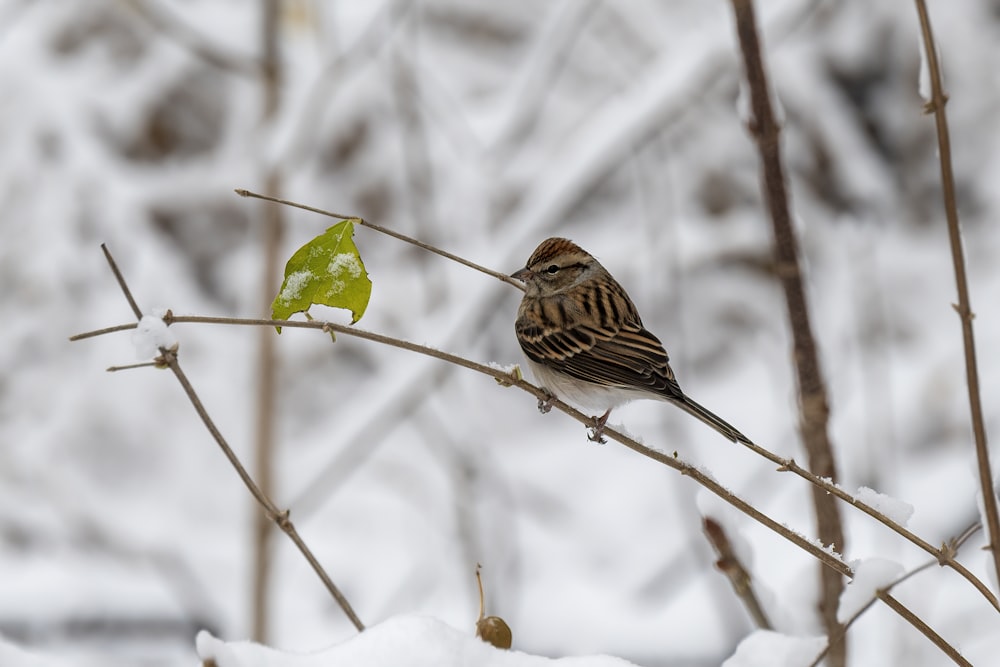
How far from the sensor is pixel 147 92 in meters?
5.77

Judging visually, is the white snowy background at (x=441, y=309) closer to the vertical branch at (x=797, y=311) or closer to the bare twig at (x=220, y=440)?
the vertical branch at (x=797, y=311)

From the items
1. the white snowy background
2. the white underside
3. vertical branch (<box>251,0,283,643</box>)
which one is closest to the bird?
the white underside

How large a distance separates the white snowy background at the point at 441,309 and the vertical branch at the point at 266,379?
37 centimetres

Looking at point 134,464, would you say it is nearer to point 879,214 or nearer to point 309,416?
point 309,416

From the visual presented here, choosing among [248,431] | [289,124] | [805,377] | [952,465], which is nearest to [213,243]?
[248,431]

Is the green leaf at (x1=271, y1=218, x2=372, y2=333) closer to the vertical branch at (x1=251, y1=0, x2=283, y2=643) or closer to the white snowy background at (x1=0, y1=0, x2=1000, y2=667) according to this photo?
the vertical branch at (x1=251, y1=0, x2=283, y2=643)

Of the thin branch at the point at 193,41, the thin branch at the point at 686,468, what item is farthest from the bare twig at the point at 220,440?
the thin branch at the point at 193,41

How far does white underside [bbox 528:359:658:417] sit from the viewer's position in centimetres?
206

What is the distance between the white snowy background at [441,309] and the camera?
450 centimetres

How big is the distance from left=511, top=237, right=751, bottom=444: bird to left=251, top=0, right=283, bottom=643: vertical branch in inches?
54.2

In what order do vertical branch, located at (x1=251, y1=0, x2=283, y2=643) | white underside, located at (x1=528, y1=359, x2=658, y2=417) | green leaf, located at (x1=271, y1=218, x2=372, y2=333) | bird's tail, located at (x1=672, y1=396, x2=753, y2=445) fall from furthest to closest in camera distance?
vertical branch, located at (x1=251, y1=0, x2=283, y2=643) < white underside, located at (x1=528, y1=359, x2=658, y2=417) < bird's tail, located at (x1=672, y1=396, x2=753, y2=445) < green leaf, located at (x1=271, y1=218, x2=372, y2=333)

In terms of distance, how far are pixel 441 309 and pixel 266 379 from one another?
0.88 metres

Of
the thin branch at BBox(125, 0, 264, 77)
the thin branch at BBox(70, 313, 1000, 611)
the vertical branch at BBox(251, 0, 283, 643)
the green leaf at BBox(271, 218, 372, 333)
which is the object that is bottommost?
the thin branch at BBox(70, 313, 1000, 611)

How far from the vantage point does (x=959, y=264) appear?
86 cm
